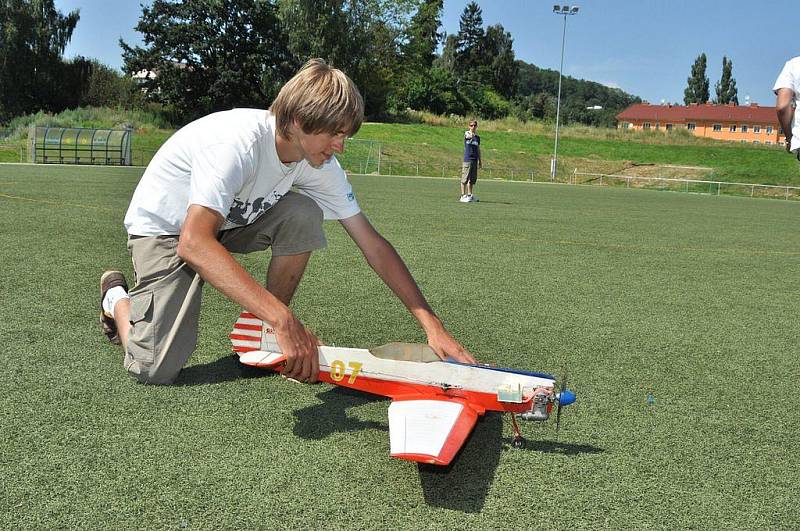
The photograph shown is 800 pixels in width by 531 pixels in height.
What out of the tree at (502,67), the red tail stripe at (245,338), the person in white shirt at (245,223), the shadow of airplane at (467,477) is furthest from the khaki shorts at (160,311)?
the tree at (502,67)

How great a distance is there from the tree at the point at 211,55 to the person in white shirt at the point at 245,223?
225 ft

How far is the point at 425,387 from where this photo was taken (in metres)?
3.48

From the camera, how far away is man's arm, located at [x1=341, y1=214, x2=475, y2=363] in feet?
12.4

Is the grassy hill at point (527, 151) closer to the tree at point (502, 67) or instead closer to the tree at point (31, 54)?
the tree at point (31, 54)

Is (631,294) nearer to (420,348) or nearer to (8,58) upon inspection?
(420,348)

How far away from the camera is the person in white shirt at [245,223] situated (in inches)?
126

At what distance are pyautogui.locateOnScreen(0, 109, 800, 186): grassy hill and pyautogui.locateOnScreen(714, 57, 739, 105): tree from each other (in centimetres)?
9010

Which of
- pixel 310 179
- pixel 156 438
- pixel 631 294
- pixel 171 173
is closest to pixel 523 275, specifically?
pixel 631 294

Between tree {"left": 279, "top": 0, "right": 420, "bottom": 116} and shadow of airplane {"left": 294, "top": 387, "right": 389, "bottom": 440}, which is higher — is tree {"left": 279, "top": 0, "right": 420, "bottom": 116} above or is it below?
above

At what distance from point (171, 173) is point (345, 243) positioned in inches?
251

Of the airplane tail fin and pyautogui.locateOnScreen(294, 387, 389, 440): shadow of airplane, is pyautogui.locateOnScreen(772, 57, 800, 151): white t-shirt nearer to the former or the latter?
pyautogui.locateOnScreen(294, 387, 389, 440): shadow of airplane

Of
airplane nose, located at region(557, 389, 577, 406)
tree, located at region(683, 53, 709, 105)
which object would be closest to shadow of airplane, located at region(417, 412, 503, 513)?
airplane nose, located at region(557, 389, 577, 406)

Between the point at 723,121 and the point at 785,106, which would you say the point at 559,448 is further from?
the point at 723,121

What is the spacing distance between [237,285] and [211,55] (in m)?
74.7
